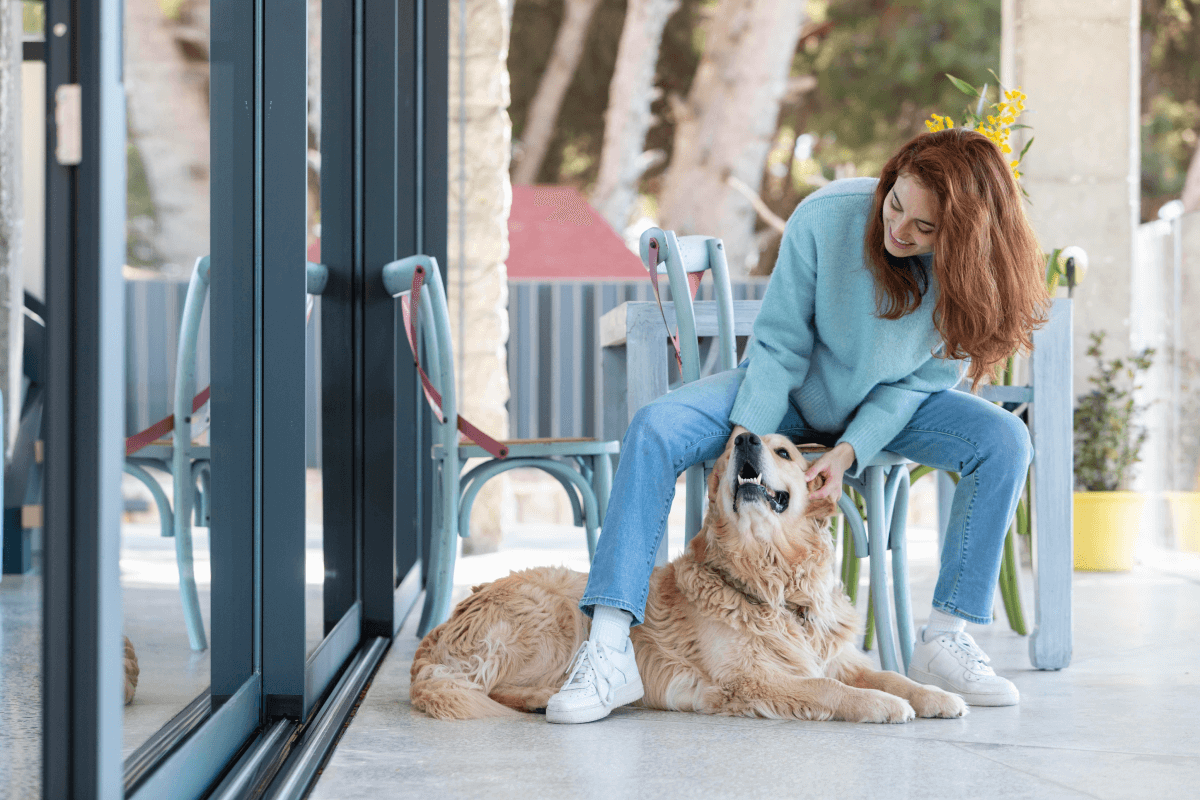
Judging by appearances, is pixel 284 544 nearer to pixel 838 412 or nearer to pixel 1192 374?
pixel 838 412

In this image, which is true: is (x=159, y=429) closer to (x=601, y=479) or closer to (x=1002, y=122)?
(x=601, y=479)

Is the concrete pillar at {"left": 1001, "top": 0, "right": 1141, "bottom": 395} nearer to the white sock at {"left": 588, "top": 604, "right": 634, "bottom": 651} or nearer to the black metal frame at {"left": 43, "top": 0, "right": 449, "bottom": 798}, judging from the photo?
the black metal frame at {"left": 43, "top": 0, "right": 449, "bottom": 798}

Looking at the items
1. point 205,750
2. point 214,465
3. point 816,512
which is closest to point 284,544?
point 214,465

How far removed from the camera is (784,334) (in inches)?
89.4

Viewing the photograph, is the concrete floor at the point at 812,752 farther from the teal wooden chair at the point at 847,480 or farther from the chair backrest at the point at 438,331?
the chair backrest at the point at 438,331

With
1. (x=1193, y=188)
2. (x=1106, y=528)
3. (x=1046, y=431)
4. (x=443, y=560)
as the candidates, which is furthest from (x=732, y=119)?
(x=443, y=560)

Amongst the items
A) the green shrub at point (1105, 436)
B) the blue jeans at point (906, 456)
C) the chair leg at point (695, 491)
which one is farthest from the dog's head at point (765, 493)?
the green shrub at point (1105, 436)

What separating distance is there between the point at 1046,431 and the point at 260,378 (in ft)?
5.79

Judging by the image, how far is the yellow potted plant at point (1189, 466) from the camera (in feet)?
15.6

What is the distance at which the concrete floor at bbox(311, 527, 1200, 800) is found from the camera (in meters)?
1.58

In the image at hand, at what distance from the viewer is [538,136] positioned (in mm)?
11469

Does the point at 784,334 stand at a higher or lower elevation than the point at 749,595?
higher

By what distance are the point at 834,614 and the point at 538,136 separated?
995 cm

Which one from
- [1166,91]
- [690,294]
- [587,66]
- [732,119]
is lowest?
[690,294]
